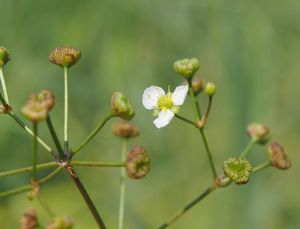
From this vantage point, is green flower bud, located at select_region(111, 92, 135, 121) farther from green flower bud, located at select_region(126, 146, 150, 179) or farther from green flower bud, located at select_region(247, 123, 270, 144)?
green flower bud, located at select_region(247, 123, 270, 144)

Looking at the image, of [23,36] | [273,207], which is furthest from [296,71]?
[23,36]

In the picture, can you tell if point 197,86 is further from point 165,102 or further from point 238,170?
point 238,170

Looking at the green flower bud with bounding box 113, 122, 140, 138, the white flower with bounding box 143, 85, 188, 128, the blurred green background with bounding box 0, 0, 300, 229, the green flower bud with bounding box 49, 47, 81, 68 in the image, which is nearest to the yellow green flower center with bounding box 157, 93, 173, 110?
Result: the white flower with bounding box 143, 85, 188, 128

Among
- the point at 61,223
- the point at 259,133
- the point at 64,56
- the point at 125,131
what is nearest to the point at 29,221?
the point at 61,223

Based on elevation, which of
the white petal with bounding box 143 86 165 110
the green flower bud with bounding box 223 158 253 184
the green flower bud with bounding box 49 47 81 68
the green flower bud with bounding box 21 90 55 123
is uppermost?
the green flower bud with bounding box 49 47 81 68

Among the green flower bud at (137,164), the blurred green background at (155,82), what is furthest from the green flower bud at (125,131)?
the blurred green background at (155,82)

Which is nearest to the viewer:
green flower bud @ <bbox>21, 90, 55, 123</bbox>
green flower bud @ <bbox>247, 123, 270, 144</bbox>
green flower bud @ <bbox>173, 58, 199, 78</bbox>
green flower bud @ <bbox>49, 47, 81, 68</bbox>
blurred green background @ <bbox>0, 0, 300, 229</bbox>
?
green flower bud @ <bbox>21, 90, 55, 123</bbox>

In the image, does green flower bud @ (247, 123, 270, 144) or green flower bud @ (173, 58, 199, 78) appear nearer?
green flower bud @ (173, 58, 199, 78)
